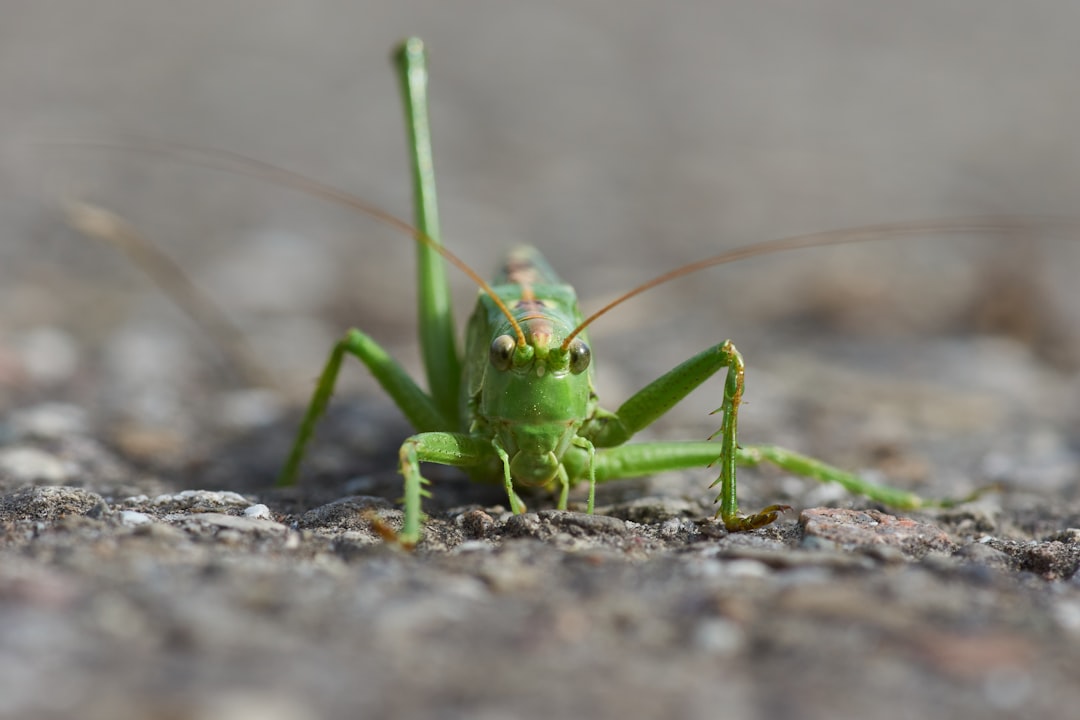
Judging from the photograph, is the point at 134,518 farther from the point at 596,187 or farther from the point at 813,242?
the point at 596,187

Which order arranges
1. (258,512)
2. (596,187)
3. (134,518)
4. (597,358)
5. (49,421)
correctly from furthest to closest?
(596,187)
(597,358)
(49,421)
(258,512)
(134,518)

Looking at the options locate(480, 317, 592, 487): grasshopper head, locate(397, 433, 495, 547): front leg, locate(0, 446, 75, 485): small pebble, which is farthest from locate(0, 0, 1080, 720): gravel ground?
locate(480, 317, 592, 487): grasshopper head

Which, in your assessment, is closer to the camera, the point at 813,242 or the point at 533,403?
the point at 533,403

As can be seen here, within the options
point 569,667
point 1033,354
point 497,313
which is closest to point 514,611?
point 569,667

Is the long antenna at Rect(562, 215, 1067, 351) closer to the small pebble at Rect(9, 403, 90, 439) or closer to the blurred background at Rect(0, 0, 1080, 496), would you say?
the blurred background at Rect(0, 0, 1080, 496)

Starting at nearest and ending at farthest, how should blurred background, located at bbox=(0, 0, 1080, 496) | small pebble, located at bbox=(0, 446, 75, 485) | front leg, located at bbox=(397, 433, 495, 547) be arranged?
1. front leg, located at bbox=(397, 433, 495, 547)
2. small pebble, located at bbox=(0, 446, 75, 485)
3. blurred background, located at bbox=(0, 0, 1080, 496)

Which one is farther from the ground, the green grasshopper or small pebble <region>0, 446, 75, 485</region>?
the green grasshopper

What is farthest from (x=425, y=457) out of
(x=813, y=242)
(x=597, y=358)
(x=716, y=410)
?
(x=813, y=242)
